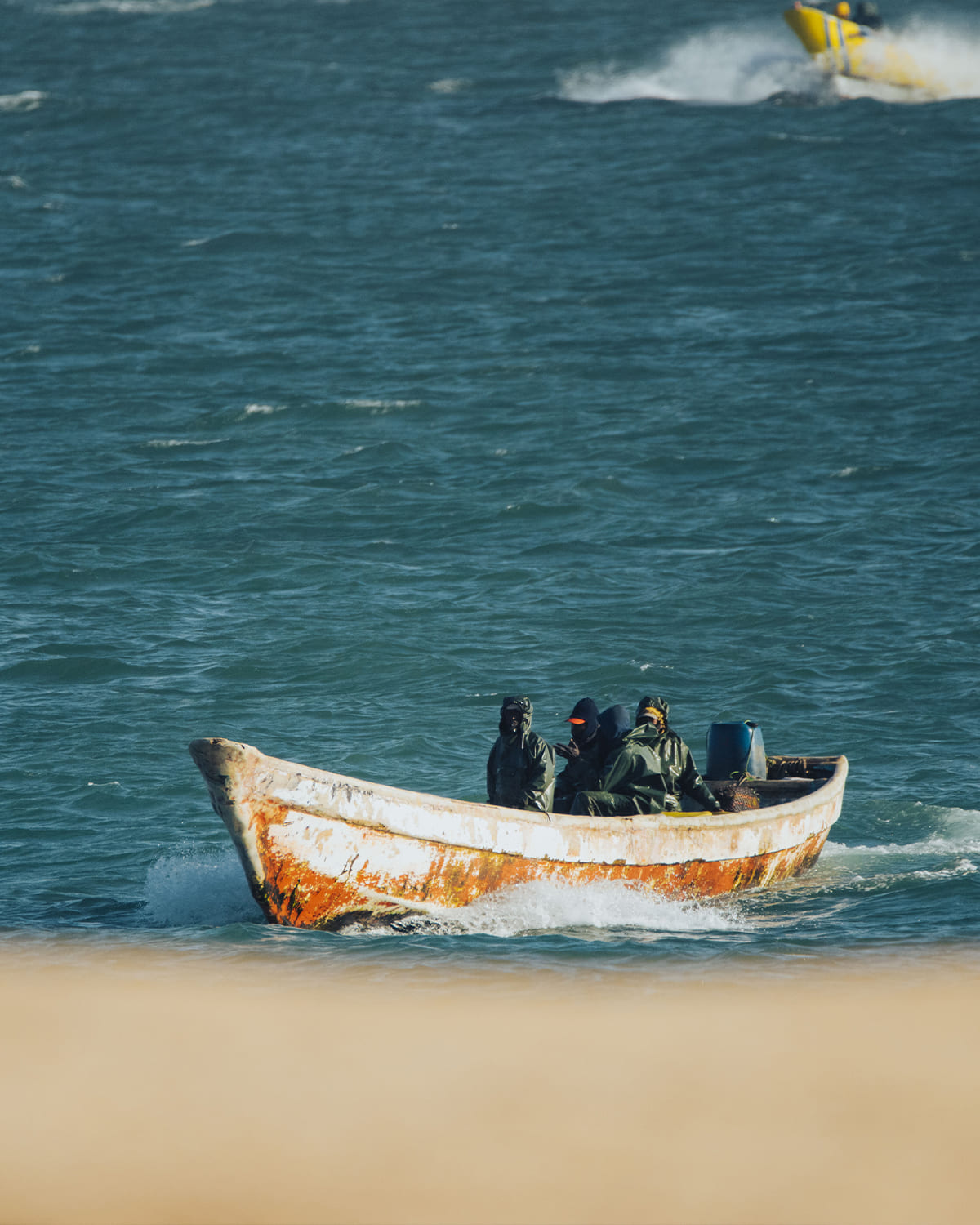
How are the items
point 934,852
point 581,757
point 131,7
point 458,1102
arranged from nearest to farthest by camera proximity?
point 458,1102, point 581,757, point 934,852, point 131,7

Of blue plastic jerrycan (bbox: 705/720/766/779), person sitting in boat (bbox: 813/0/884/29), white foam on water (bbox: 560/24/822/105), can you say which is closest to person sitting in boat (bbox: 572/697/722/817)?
blue plastic jerrycan (bbox: 705/720/766/779)

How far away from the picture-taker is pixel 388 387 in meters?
35.2

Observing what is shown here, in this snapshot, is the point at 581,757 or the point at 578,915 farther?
the point at 581,757

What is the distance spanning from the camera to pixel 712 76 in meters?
64.8

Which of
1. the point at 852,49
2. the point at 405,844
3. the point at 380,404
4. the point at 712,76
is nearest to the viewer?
the point at 405,844

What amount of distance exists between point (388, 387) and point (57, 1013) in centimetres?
2655

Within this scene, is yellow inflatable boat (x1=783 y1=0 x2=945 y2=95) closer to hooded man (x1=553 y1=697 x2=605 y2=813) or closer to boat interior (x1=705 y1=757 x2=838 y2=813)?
boat interior (x1=705 y1=757 x2=838 y2=813)

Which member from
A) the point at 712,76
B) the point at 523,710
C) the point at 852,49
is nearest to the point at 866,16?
the point at 852,49

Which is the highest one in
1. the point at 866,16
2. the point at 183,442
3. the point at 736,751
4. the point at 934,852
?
the point at 866,16

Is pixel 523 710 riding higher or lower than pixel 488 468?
lower

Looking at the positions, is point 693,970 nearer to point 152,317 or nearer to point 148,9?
point 152,317

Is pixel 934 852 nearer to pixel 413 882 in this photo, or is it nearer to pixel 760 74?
pixel 413 882

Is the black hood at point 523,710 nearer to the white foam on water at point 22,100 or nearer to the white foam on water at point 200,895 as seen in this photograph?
the white foam on water at point 200,895

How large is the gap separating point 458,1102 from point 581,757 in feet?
19.6
